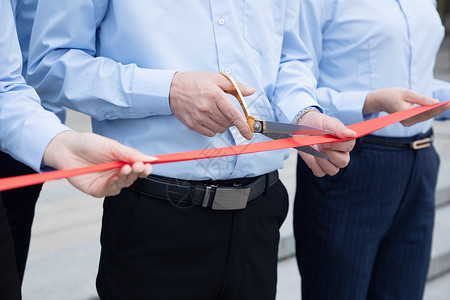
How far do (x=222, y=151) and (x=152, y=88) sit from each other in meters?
0.20

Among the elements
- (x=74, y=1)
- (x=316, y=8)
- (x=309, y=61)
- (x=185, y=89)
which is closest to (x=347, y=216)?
(x=309, y=61)

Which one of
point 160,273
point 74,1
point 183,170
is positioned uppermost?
point 74,1

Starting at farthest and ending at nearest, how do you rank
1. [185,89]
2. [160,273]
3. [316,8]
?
[316,8] → [160,273] → [185,89]

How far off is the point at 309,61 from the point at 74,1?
66 centimetres

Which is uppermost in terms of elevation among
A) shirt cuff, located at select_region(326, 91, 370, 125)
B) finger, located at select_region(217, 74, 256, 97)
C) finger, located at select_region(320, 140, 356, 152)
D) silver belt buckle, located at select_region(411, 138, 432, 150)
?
finger, located at select_region(217, 74, 256, 97)

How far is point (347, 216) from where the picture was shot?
1807mm

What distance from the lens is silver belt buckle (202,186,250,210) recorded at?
49.6 inches

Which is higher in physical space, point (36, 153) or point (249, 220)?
point (36, 153)

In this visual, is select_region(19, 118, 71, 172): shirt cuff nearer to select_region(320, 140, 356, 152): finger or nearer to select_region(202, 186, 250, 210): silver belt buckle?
select_region(202, 186, 250, 210): silver belt buckle

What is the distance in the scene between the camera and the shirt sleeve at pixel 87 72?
3.86ft

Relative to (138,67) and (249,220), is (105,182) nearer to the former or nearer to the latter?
(138,67)

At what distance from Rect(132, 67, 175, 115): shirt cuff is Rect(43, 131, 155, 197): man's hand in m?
0.25

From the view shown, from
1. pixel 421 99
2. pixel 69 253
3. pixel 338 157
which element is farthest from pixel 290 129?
pixel 69 253

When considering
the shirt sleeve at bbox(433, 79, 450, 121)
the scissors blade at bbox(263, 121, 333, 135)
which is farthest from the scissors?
the shirt sleeve at bbox(433, 79, 450, 121)
